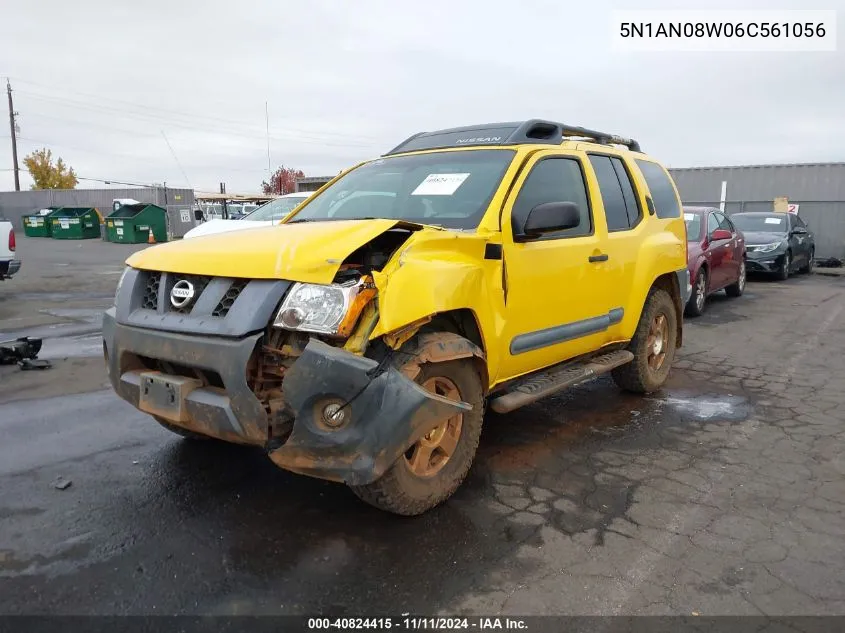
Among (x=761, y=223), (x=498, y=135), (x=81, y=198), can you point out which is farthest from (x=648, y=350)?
(x=81, y=198)

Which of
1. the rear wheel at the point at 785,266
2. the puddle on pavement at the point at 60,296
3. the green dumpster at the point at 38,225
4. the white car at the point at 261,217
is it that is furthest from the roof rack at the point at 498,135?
the green dumpster at the point at 38,225

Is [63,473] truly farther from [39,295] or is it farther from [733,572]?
[39,295]

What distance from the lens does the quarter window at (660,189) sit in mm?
5457

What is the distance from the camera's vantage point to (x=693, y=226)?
9.95 meters

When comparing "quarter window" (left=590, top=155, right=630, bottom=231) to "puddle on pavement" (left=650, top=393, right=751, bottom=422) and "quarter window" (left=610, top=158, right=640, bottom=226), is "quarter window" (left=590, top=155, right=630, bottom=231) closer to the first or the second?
"quarter window" (left=610, top=158, right=640, bottom=226)

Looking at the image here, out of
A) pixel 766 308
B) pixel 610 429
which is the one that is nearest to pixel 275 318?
pixel 610 429

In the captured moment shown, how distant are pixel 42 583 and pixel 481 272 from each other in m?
2.43

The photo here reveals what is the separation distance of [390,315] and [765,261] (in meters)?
13.7

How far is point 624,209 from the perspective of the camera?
193 inches

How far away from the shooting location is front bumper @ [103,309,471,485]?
270 centimetres

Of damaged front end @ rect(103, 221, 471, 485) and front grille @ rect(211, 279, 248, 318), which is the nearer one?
damaged front end @ rect(103, 221, 471, 485)

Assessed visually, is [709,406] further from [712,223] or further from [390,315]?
[712,223]

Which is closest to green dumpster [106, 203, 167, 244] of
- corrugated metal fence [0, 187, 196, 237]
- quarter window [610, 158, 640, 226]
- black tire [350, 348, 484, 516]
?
corrugated metal fence [0, 187, 196, 237]

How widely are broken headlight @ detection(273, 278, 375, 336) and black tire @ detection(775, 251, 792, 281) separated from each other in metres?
13.9
